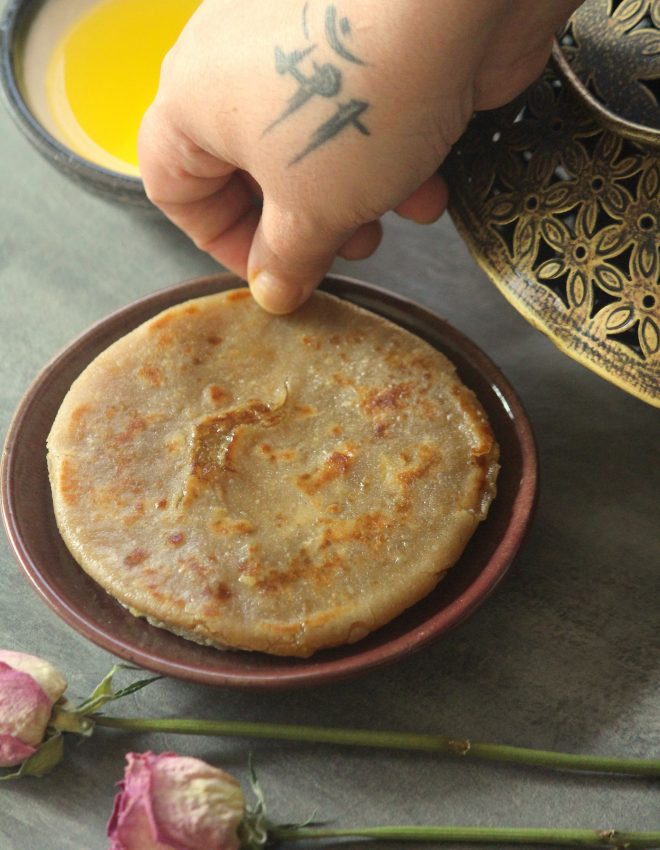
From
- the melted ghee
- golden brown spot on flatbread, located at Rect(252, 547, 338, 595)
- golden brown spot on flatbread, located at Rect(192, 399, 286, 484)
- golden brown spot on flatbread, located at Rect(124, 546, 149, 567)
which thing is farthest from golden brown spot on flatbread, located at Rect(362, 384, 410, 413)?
the melted ghee

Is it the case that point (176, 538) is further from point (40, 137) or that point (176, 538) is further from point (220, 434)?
point (40, 137)

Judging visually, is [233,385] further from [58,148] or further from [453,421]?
[58,148]

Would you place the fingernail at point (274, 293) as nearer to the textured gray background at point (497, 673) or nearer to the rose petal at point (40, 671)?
the textured gray background at point (497, 673)

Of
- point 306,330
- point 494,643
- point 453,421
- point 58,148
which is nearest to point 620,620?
point 494,643

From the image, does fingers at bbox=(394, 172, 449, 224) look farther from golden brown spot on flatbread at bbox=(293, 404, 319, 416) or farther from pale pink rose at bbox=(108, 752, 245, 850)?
pale pink rose at bbox=(108, 752, 245, 850)

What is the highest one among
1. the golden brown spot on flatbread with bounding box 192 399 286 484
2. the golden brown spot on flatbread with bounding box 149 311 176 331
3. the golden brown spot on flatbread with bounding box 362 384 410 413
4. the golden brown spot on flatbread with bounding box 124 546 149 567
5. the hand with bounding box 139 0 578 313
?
the hand with bounding box 139 0 578 313
